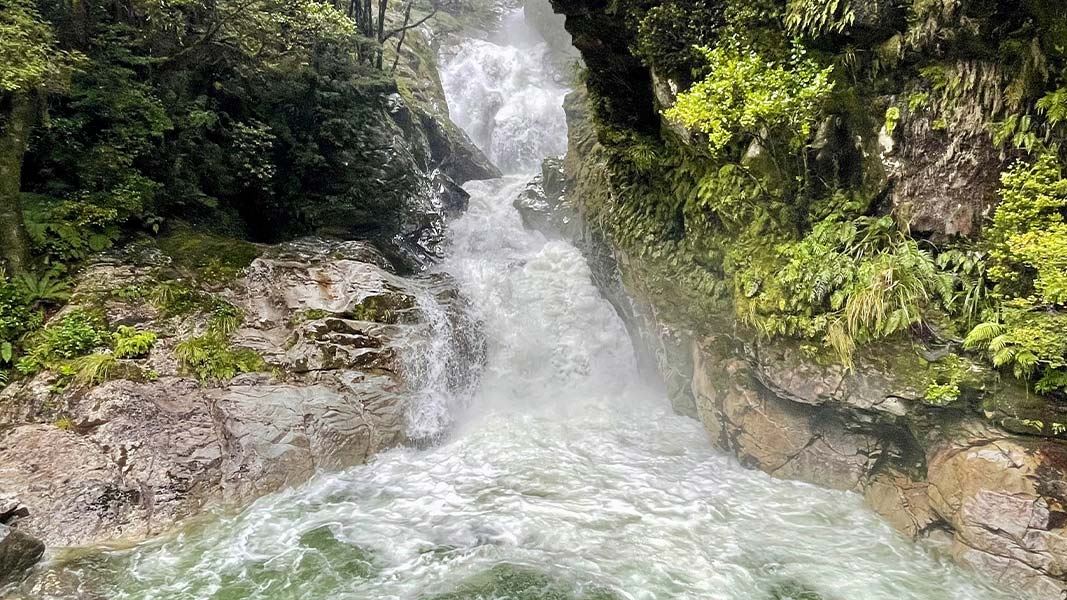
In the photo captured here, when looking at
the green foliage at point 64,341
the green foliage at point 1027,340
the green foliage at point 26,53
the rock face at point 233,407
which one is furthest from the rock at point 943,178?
the green foliage at point 64,341

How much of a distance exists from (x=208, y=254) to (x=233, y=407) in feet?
13.8

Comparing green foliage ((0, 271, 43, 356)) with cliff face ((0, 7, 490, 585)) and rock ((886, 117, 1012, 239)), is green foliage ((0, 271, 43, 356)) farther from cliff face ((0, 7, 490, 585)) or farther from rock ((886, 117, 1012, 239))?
rock ((886, 117, 1012, 239))

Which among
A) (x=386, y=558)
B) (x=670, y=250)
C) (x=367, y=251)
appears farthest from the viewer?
(x=367, y=251)

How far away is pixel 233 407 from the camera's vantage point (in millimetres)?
9039

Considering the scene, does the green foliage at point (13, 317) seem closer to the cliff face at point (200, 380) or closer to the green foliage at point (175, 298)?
the cliff face at point (200, 380)

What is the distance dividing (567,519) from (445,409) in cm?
429

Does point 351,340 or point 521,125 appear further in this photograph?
point 521,125

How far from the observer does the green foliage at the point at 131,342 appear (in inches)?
350

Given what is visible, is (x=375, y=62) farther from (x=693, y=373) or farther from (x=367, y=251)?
(x=693, y=373)

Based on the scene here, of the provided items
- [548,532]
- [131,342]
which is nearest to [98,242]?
[131,342]

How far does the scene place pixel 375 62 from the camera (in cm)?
1855

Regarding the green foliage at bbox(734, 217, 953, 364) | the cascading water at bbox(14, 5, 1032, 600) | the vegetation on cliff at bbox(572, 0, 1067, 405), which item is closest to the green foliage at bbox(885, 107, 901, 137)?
the vegetation on cliff at bbox(572, 0, 1067, 405)

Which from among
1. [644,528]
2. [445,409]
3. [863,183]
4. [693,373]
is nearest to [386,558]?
[644,528]

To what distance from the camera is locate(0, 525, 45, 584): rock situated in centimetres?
611
